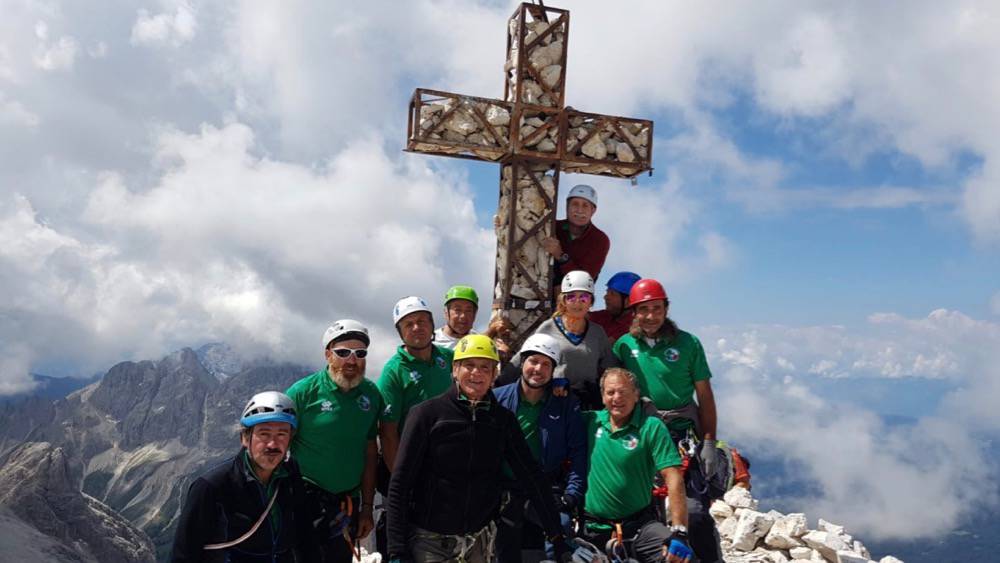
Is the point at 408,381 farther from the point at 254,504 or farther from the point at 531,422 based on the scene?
the point at 254,504

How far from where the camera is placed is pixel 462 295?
8828 mm

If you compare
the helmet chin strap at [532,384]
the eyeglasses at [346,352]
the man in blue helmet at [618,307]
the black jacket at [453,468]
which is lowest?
the black jacket at [453,468]

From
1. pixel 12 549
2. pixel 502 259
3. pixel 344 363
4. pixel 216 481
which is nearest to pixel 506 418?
pixel 344 363

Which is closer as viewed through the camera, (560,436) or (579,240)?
(560,436)

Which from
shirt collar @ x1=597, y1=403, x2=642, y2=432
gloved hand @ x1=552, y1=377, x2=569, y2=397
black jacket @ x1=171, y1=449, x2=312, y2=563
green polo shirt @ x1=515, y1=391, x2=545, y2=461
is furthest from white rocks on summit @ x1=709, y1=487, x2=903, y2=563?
black jacket @ x1=171, y1=449, x2=312, y2=563

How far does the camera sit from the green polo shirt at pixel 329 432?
678 centimetres

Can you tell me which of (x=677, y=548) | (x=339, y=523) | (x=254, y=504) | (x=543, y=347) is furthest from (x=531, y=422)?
(x=254, y=504)

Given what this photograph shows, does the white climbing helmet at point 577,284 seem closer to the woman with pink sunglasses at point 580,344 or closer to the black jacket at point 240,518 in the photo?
the woman with pink sunglasses at point 580,344

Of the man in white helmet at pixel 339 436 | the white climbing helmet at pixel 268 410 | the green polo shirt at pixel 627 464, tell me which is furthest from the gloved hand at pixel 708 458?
the white climbing helmet at pixel 268 410

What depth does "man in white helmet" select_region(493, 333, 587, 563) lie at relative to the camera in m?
7.09

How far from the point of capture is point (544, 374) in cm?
724

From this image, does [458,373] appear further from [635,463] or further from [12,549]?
[12,549]

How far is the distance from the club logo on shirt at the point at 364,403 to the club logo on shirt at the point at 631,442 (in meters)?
2.47

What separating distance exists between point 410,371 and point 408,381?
116 mm
